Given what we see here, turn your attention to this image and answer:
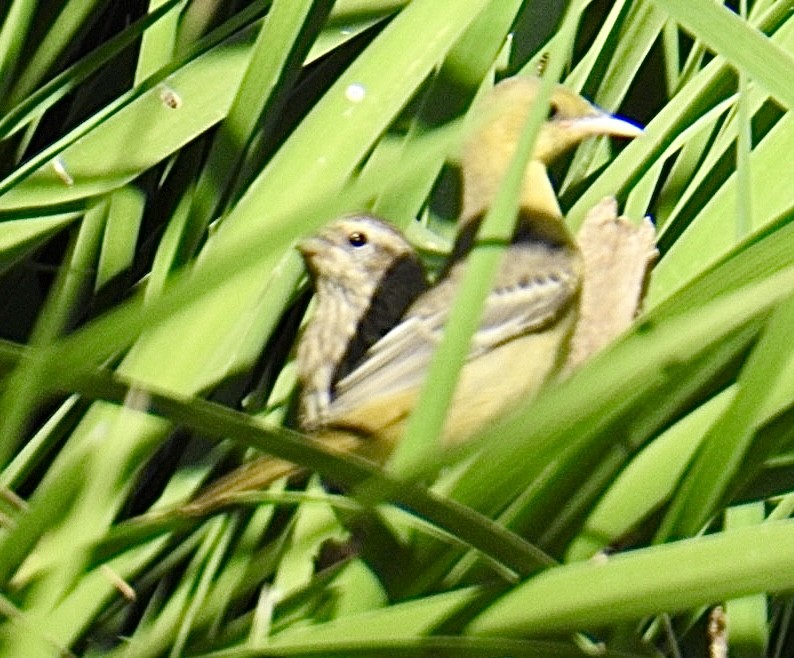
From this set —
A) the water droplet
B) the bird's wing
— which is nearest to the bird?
the bird's wing

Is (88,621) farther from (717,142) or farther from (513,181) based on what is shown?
(717,142)

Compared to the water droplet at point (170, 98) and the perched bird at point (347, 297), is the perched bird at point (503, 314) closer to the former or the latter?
the perched bird at point (347, 297)

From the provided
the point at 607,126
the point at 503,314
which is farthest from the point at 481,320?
the point at 607,126

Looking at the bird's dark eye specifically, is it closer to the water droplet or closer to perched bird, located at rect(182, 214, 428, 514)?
perched bird, located at rect(182, 214, 428, 514)

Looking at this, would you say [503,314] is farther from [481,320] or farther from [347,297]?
[347,297]

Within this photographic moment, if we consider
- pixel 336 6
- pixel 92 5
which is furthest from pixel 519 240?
pixel 92 5

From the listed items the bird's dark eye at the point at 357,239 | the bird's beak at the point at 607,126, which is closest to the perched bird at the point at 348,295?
the bird's dark eye at the point at 357,239
